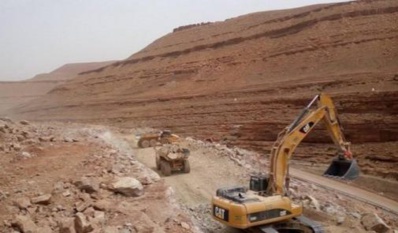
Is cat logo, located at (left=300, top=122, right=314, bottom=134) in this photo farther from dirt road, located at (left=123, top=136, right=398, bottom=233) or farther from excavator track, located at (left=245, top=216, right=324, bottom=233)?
dirt road, located at (left=123, top=136, right=398, bottom=233)

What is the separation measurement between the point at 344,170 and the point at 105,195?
6.09 m

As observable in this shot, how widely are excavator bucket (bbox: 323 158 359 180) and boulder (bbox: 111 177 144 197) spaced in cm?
500

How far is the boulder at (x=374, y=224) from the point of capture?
10977mm

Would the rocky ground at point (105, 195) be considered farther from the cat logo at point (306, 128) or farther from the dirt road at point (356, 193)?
the cat logo at point (306, 128)

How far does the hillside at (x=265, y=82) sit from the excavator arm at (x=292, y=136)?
9710 millimetres

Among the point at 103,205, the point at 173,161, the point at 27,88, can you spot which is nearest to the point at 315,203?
the point at 173,161

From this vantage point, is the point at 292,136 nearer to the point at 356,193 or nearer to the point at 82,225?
the point at 82,225

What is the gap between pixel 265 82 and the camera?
1321 inches

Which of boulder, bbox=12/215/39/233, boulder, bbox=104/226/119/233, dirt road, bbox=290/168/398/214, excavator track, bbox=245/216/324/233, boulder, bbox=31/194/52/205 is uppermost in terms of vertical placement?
boulder, bbox=31/194/52/205

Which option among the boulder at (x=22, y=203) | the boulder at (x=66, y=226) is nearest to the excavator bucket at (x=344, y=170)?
the boulder at (x=66, y=226)

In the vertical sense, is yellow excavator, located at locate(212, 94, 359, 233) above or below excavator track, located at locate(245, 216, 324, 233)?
above

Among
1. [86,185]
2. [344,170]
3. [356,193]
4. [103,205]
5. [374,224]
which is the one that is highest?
[86,185]

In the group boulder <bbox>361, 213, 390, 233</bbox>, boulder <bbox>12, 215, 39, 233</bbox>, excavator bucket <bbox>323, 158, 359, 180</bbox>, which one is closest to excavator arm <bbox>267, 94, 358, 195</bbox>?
excavator bucket <bbox>323, 158, 359, 180</bbox>

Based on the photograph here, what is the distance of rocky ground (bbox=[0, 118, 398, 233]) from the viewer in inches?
316
